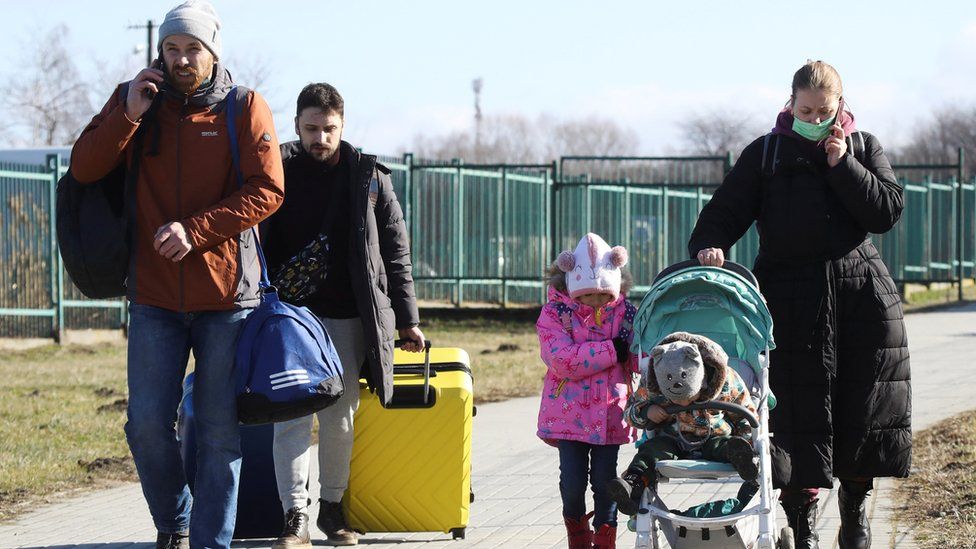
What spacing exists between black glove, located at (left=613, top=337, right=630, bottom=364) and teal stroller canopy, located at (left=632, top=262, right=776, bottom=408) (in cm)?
24

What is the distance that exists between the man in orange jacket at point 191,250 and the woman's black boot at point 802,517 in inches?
85.4

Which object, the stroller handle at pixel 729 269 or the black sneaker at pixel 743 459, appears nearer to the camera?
the black sneaker at pixel 743 459

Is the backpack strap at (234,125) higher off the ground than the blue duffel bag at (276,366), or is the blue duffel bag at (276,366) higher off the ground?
the backpack strap at (234,125)

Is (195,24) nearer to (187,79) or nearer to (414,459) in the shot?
(187,79)

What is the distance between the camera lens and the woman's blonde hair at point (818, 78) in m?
5.53

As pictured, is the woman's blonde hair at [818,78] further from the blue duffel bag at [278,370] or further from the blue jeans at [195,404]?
the blue jeans at [195,404]

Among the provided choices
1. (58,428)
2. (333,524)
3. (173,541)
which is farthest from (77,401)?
(173,541)

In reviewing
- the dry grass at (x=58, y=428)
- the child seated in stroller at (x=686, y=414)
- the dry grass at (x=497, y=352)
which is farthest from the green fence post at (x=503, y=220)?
the child seated in stroller at (x=686, y=414)

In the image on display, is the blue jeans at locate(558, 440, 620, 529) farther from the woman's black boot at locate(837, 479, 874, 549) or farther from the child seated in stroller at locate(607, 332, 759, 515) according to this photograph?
the woman's black boot at locate(837, 479, 874, 549)

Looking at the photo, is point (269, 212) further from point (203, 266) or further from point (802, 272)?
point (802, 272)

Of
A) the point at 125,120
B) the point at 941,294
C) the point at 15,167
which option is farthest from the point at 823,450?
the point at 941,294

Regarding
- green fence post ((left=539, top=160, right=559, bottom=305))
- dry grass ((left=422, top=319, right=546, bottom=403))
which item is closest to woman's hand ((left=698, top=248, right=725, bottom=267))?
dry grass ((left=422, top=319, right=546, bottom=403))

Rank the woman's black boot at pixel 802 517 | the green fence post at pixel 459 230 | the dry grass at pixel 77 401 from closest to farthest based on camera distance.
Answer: the woman's black boot at pixel 802 517 < the dry grass at pixel 77 401 < the green fence post at pixel 459 230

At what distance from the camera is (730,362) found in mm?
5504
